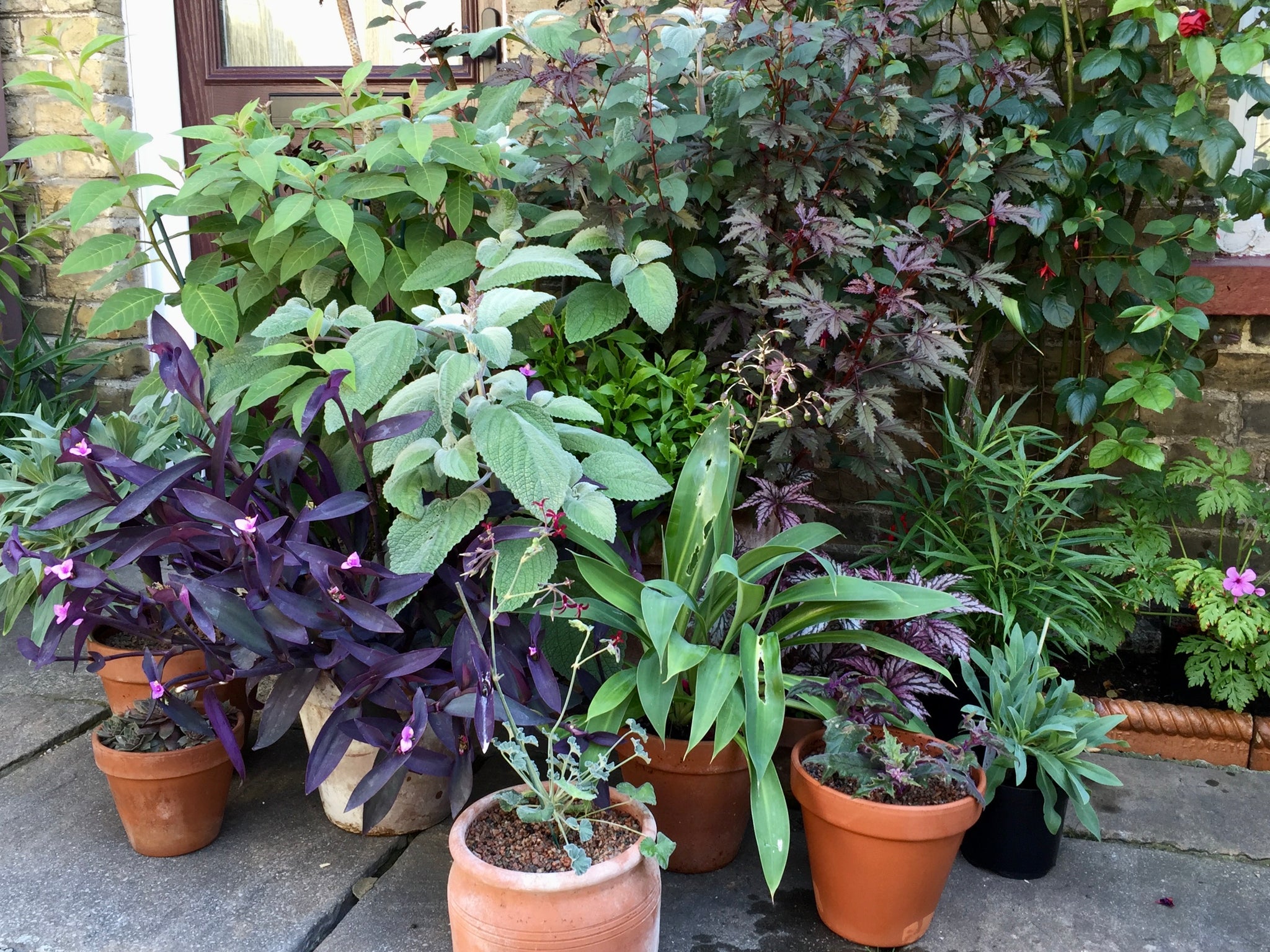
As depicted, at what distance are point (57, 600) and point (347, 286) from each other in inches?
37.1

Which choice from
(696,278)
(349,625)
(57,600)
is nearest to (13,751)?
(57,600)

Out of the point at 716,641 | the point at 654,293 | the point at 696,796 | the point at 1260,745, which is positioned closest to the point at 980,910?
the point at 696,796

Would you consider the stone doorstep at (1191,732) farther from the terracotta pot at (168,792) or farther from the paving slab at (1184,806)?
the terracotta pot at (168,792)

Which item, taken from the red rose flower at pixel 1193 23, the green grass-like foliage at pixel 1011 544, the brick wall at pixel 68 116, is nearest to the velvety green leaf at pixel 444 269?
the green grass-like foliage at pixel 1011 544

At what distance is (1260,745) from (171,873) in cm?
266

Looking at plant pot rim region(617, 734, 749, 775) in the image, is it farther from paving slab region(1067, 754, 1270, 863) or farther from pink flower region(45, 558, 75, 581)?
pink flower region(45, 558, 75, 581)

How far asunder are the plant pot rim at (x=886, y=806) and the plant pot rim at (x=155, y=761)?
45.6 inches

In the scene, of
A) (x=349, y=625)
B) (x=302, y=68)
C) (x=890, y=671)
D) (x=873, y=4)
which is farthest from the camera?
(x=302, y=68)

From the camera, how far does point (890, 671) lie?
203 cm

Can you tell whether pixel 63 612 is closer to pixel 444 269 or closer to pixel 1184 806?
pixel 444 269

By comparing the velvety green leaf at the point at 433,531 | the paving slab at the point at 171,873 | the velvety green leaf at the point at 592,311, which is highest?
the velvety green leaf at the point at 592,311

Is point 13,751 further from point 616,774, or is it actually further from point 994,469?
point 994,469

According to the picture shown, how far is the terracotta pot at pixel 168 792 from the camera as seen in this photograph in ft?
6.63

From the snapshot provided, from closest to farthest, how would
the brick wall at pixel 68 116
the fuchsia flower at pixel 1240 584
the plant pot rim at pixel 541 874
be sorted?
the plant pot rim at pixel 541 874 → the fuchsia flower at pixel 1240 584 → the brick wall at pixel 68 116
